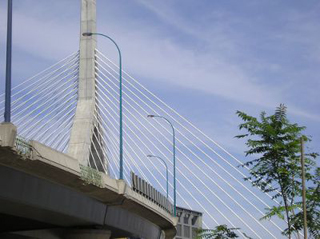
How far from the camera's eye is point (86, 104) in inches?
1751

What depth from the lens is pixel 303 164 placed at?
946 inches

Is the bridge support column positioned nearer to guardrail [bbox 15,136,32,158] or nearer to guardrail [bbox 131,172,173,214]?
guardrail [bbox 15,136,32,158]

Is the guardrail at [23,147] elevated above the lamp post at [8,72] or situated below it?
below

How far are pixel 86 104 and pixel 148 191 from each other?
1136 centimetres

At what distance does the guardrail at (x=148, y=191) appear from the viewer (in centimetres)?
3345

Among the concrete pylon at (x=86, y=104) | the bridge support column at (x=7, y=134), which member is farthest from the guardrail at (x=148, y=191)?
the bridge support column at (x=7, y=134)

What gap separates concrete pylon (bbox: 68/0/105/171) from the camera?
4178cm

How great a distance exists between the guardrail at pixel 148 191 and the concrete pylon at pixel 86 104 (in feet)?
16.2

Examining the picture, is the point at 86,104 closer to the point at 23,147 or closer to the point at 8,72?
the point at 8,72

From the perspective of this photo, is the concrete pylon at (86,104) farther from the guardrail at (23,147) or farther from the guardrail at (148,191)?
the guardrail at (23,147)

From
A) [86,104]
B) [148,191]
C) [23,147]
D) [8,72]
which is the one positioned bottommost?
[23,147]

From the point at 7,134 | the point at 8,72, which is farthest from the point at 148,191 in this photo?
the point at 7,134

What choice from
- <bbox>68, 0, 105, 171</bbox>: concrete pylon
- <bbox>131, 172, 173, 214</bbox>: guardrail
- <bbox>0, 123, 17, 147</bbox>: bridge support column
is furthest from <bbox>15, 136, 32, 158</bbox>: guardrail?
<bbox>68, 0, 105, 171</bbox>: concrete pylon

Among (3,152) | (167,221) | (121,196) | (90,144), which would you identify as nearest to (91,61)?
(90,144)
